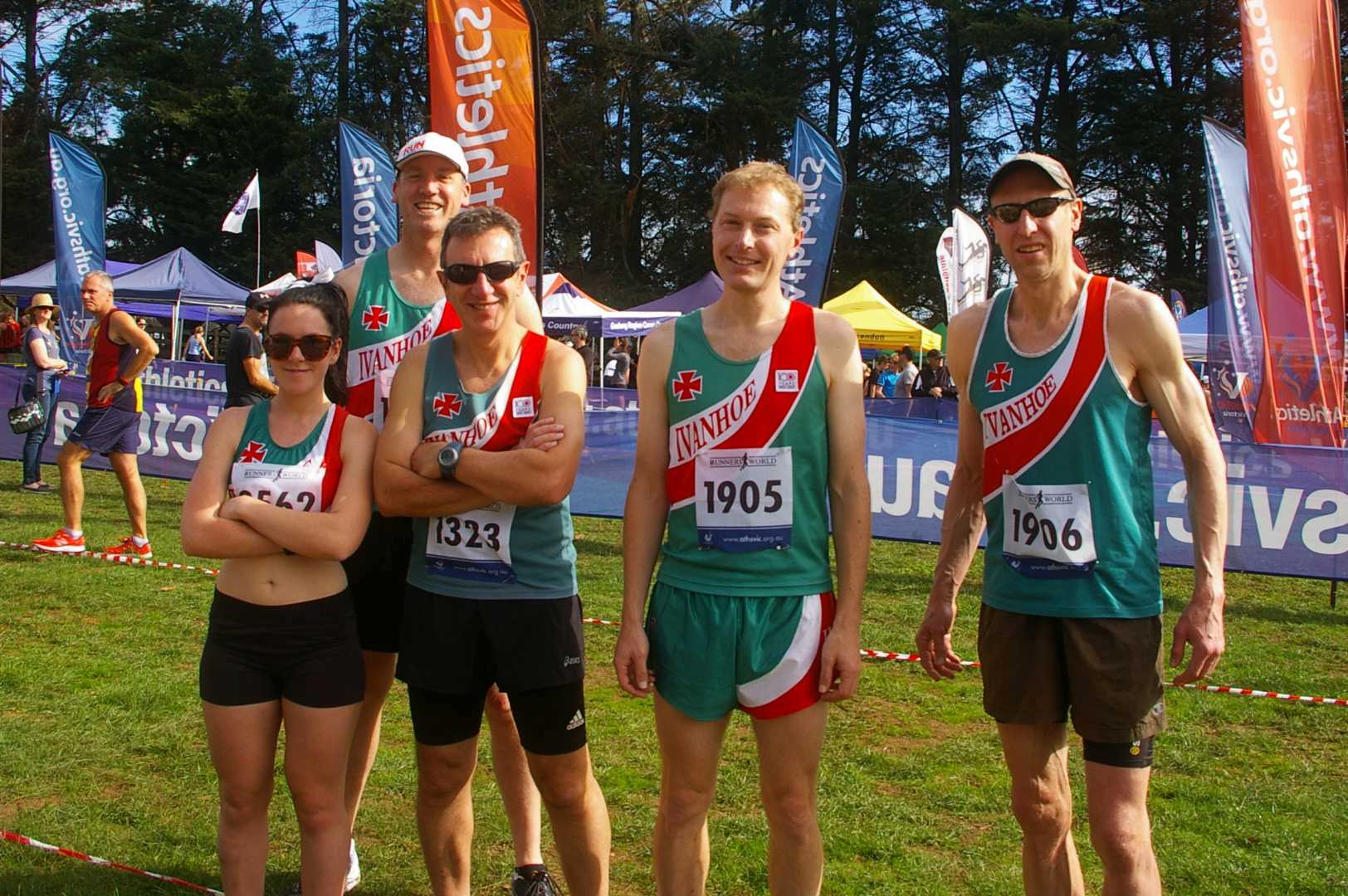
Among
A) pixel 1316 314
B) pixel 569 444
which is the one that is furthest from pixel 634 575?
pixel 1316 314

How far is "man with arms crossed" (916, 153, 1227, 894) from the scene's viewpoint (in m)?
2.59

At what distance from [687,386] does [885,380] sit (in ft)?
64.6

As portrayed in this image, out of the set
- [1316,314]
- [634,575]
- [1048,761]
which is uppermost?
[1316,314]

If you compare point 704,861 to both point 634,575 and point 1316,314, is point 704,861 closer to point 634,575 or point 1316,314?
point 634,575

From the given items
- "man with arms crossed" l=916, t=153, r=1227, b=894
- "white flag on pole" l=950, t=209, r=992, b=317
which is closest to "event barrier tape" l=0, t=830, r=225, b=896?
"man with arms crossed" l=916, t=153, r=1227, b=894

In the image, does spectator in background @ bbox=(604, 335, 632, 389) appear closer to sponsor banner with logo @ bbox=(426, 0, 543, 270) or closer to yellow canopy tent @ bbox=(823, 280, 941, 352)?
yellow canopy tent @ bbox=(823, 280, 941, 352)

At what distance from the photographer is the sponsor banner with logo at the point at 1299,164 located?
789cm

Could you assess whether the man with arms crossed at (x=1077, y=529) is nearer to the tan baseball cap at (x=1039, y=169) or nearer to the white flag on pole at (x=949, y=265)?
the tan baseball cap at (x=1039, y=169)

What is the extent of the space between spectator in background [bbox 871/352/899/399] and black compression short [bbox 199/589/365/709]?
17.8m

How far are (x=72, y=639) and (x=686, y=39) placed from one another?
38785mm

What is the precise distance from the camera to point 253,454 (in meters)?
2.82

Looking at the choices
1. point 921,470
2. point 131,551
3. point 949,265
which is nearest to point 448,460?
point 131,551

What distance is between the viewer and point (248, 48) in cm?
4319

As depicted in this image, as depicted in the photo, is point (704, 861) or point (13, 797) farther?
point (13, 797)
